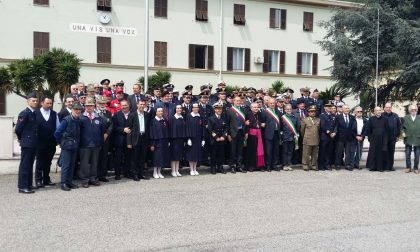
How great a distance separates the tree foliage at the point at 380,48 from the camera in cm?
2156

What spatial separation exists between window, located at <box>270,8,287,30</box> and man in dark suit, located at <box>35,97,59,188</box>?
1120 inches

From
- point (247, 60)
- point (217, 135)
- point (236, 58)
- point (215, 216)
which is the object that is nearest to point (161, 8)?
point (236, 58)

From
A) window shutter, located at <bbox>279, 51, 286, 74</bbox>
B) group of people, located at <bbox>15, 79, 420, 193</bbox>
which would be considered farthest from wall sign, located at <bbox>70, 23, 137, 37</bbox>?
group of people, located at <bbox>15, 79, 420, 193</bbox>

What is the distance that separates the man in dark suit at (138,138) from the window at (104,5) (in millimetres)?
21715

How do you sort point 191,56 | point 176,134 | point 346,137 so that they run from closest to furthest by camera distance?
point 176,134 < point 346,137 < point 191,56

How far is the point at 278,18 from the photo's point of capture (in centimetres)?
3622

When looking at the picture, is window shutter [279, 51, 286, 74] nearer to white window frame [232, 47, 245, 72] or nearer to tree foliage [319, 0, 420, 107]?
white window frame [232, 47, 245, 72]

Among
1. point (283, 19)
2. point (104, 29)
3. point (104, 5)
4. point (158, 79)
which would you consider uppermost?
point (283, 19)

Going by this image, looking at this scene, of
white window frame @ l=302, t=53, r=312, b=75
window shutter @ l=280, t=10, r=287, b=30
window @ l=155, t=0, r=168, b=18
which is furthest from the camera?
white window frame @ l=302, t=53, r=312, b=75

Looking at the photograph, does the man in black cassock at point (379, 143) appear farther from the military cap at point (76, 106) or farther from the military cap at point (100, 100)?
the military cap at point (76, 106)

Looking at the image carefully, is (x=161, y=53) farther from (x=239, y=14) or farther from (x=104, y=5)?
(x=239, y=14)

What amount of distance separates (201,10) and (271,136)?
23019 mm

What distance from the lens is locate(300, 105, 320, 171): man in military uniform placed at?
12.8 m

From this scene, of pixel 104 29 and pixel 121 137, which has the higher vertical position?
pixel 104 29
